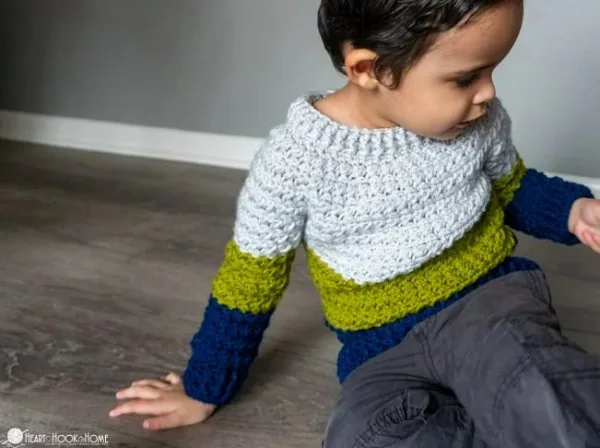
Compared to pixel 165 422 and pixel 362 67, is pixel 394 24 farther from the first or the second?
pixel 165 422

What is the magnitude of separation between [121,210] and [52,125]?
2.04 ft

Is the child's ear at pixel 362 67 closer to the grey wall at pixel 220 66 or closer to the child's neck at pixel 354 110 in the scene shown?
the child's neck at pixel 354 110

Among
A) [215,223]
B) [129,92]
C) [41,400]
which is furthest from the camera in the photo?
[129,92]

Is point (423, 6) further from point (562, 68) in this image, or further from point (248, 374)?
point (562, 68)

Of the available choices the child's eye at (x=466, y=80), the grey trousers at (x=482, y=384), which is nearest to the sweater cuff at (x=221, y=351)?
the grey trousers at (x=482, y=384)

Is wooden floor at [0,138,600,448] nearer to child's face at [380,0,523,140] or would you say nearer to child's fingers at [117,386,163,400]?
child's fingers at [117,386,163,400]

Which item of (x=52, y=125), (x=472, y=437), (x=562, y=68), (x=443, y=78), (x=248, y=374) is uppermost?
(x=443, y=78)

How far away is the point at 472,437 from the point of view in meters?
0.73

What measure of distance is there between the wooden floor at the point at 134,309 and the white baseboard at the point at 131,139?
0.41ft

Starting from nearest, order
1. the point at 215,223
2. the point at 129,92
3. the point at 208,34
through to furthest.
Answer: the point at 215,223
the point at 208,34
the point at 129,92

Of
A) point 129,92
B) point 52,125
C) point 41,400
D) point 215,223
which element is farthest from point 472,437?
point 52,125

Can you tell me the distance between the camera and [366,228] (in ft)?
2.77

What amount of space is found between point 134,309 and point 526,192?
0.57 metres

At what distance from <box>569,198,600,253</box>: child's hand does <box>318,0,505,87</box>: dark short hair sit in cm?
28
